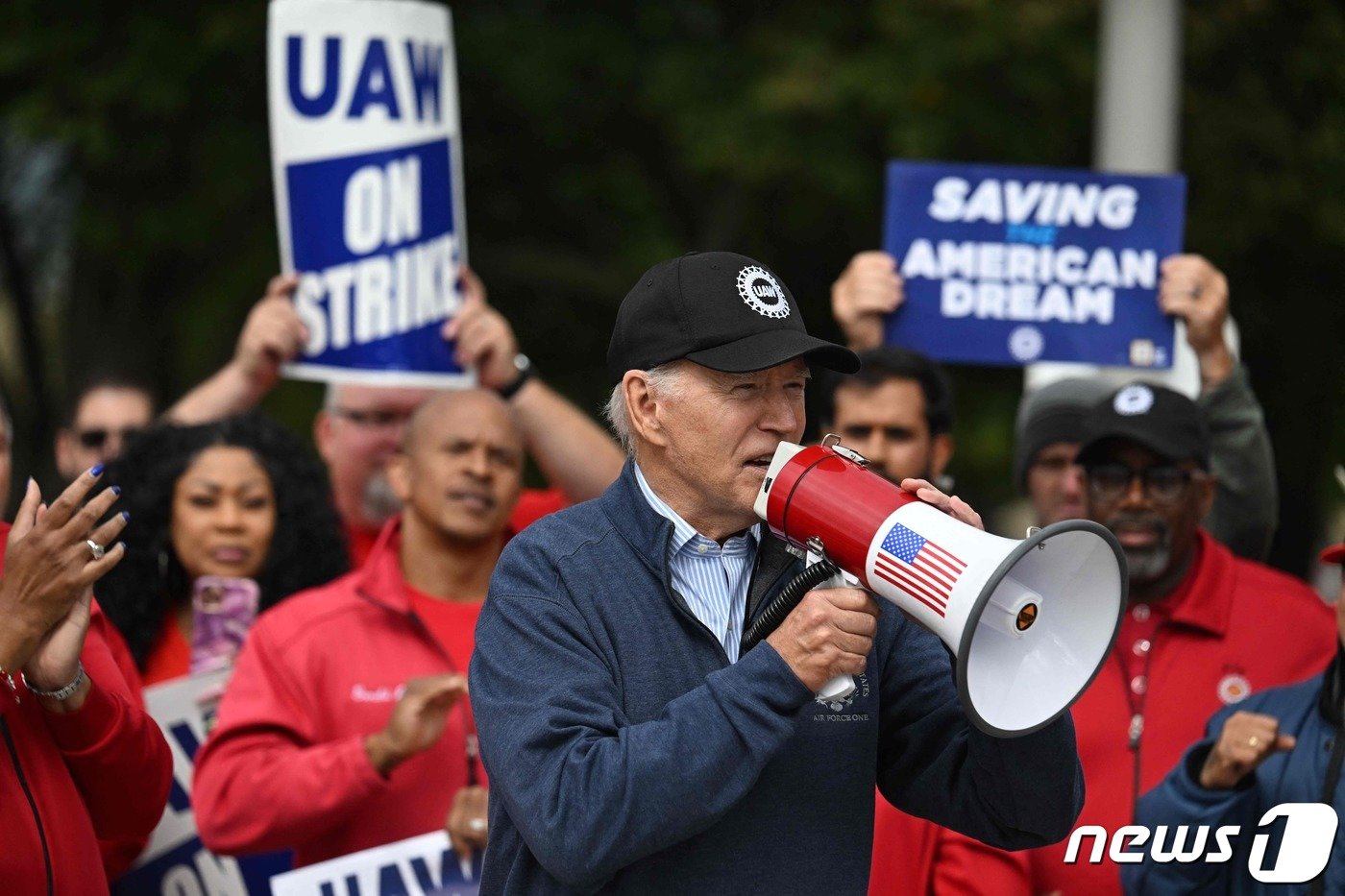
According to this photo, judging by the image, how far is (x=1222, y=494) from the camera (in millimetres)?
5340

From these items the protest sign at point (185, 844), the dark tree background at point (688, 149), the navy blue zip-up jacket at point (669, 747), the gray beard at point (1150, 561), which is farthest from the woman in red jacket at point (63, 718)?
the dark tree background at point (688, 149)

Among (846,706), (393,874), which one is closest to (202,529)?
(393,874)

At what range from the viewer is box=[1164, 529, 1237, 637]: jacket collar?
14.9 ft

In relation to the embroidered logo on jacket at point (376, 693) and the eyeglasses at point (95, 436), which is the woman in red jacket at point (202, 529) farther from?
the eyeglasses at point (95, 436)

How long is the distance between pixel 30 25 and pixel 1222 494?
6.88m

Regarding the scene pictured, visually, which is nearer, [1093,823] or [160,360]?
[1093,823]

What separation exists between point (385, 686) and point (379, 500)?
1.46 meters

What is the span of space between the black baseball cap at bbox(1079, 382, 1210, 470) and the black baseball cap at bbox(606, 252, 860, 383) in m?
1.87

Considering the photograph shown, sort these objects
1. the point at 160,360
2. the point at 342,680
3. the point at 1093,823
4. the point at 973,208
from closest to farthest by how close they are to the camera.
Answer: the point at 1093,823 < the point at 342,680 < the point at 973,208 < the point at 160,360

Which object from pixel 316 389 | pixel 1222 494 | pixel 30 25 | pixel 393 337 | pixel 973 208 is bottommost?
pixel 316 389

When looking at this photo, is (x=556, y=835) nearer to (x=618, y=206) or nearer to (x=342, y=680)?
(x=342, y=680)

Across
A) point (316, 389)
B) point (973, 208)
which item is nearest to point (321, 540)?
point (973, 208)

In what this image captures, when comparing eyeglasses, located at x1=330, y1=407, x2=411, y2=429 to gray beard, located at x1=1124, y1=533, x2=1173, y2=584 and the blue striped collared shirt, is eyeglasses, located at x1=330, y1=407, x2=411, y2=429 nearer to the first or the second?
gray beard, located at x1=1124, y1=533, x2=1173, y2=584

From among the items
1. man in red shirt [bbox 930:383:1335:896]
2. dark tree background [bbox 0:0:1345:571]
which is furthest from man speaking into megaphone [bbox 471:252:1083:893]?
dark tree background [bbox 0:0:1345:571]
